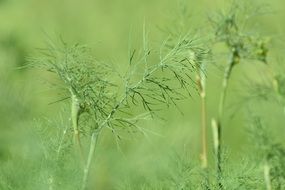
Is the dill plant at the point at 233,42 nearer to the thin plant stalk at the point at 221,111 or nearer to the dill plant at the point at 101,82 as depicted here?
the thin plant stalk at the point at 221,111

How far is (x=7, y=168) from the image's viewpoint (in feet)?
3.31

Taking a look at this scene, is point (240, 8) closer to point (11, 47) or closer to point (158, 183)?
point (158, 183)

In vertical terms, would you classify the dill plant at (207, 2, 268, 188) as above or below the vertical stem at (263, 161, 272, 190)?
above

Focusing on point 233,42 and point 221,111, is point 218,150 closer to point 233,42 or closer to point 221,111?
point 221,111

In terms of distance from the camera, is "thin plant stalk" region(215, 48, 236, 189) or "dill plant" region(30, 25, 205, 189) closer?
"dill plant" region(30, 25, 205, 189)

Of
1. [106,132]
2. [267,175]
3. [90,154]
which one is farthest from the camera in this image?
[106,132]

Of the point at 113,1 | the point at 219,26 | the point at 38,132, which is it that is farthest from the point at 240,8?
the point at 113,1

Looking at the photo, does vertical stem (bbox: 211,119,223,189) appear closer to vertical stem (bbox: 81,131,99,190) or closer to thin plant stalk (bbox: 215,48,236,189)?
thin plant stalk (bbox: 215,48,236,189)

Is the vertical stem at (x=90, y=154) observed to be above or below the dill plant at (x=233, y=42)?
below

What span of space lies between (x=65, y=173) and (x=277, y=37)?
0.41 metres

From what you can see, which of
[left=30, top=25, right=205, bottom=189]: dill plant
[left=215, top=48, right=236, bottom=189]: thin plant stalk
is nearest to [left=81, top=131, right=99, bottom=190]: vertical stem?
[left=30, top=25, right=205, bottom=189]: dill plant

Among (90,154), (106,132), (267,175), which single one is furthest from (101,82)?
(106,132)

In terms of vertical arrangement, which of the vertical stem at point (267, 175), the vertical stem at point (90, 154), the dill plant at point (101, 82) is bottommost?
the vertical stem at point (267, 175)

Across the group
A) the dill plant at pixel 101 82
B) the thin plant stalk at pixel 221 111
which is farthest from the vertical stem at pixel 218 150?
the dill plant at pixel 101 82
